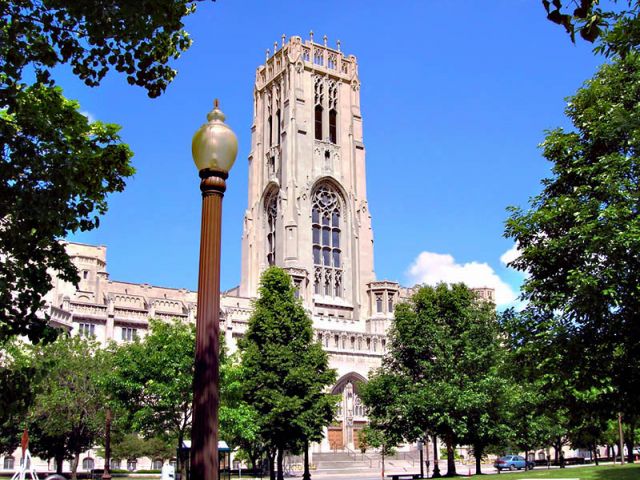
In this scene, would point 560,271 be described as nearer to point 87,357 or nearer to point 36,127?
point 36,127

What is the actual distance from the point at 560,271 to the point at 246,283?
6376 centimetres

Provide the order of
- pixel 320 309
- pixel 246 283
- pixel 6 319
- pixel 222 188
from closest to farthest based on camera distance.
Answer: pixel 222 188
pixel 6 319
pixel 320 309
pixel 246 283

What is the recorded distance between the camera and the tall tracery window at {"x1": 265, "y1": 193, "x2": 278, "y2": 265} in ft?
268

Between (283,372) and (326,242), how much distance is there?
43.2 metres

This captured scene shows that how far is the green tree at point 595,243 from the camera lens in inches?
661

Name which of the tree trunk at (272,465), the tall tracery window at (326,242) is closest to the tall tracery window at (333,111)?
the tall tracery window at (326,242)

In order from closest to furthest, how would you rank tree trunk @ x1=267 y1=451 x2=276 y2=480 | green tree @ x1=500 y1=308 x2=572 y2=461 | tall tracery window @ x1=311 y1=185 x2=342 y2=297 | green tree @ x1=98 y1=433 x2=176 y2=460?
green tree @ x1=500 y1=308 x2=572 y2=461 → tree trunk @ x1=267 y1=451 x2=276 y2=480 → green tree @ x1=98 y1=433 x2=176 y2=460 → tall tracery window @ x1=311 y1=185 x2=342 y2=297

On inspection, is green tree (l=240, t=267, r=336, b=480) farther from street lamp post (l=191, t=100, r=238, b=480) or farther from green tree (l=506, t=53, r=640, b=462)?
street lamp post (l=191, t=100, r=238, b=480)

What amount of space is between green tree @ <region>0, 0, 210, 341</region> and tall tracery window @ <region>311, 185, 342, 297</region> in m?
66.1

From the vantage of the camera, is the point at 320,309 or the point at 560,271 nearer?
the point at 560,271

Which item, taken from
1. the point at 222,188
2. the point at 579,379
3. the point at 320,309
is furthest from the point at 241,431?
the point at 320,309

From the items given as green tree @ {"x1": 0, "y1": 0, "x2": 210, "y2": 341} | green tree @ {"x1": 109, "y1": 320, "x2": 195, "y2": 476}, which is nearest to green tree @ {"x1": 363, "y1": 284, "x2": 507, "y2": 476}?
green tree @ {"x1": 109, "y1": 320, "x2": 195, "y2": 476}

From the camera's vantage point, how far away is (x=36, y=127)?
11.3m

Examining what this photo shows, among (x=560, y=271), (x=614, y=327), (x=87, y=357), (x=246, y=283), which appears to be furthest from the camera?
(x=246, y=283)
